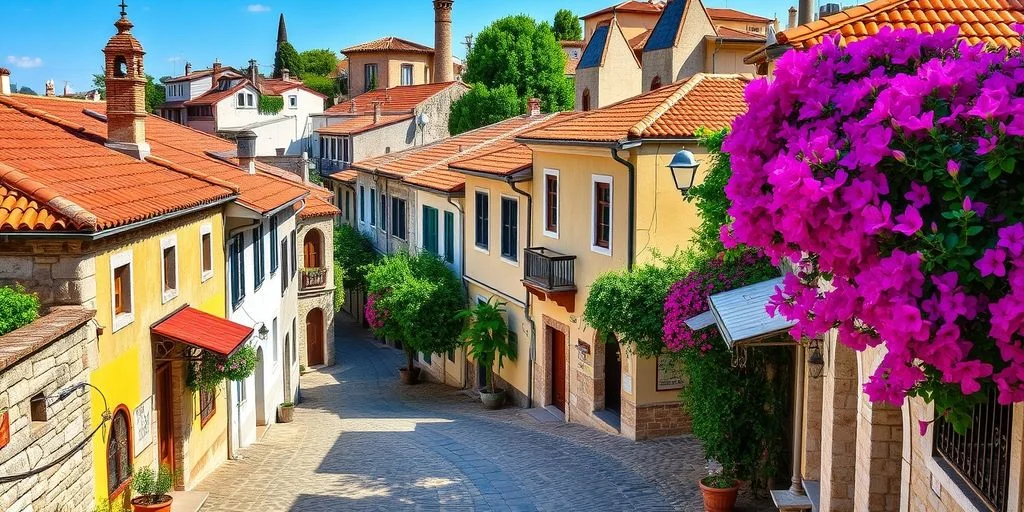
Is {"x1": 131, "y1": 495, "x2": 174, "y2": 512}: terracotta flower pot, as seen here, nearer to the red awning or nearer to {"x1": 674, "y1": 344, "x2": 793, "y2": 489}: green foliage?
the red awning

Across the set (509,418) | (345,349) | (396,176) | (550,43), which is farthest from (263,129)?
(509,418)

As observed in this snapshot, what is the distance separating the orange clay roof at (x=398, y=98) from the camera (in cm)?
5664

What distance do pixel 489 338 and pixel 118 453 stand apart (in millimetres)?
13525

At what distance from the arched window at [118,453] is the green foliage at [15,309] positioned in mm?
2372

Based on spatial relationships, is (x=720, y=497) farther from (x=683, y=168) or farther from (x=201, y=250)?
(x=201, y=250)

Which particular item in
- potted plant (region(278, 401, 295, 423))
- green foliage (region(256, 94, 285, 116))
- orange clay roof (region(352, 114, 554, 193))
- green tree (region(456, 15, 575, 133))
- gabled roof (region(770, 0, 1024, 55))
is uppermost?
green tree (region(456, 15, 575, 133))

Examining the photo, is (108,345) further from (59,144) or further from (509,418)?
(509,418)

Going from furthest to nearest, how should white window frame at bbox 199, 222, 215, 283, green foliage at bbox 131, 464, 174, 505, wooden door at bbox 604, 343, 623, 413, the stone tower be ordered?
the stone tower < wooden door at bbox 604, 343, 623, 413 < white window frame at bbox 199, 222, 215, 283 < green foliage at bbox 131, 464, 174, 505

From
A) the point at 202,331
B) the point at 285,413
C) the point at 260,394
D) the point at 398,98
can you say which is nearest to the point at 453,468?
the point at 202,331

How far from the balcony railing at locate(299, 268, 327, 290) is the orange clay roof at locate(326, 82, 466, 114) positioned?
18.6m

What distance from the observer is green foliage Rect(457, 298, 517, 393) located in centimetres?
2539

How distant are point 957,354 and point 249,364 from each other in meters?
13.7

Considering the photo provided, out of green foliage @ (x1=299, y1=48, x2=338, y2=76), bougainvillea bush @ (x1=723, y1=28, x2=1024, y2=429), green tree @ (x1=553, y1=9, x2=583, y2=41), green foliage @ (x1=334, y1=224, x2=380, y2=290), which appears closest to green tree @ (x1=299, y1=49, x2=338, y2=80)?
green foliage @ (x1=299, y1=48, x2=338, y2=76)

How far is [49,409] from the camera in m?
9.62
